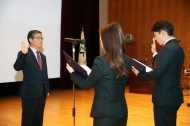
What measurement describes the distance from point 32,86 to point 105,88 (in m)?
1.34

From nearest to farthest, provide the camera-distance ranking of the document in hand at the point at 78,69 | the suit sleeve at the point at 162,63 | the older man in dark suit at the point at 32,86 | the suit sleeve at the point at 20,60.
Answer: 1. the document in hand at the point at 78,69
2. the suit sleeve at the point at 162,63
3. the suit sleeve at the point at 20,60
4. the older man in dark suit at the point at 32,86

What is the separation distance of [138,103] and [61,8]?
11.9 ft

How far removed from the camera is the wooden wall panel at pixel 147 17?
7.62 m

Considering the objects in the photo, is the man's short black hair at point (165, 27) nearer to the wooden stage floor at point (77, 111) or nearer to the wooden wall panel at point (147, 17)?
the wooden stage floor at point (77, 111)

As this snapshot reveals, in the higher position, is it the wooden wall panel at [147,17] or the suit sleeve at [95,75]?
the wooden wall panel at [147,17]

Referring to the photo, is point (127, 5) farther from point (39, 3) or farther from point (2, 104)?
point (2, 104)

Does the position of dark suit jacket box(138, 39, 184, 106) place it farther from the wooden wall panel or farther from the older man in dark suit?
the wooden wall panel

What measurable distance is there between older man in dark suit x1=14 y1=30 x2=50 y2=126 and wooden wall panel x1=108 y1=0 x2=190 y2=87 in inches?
229

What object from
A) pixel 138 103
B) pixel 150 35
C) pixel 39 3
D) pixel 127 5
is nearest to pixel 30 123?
pixel 138 103

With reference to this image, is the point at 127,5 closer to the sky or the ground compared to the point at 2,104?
closer to the sky

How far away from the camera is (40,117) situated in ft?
9.70

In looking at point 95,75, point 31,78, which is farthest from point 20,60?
point 95,75

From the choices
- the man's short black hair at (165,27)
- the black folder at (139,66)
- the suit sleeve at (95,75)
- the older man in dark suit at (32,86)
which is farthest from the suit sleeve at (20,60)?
the man's short black hair at (165,27)

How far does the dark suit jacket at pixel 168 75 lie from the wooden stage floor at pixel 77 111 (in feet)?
5.89
